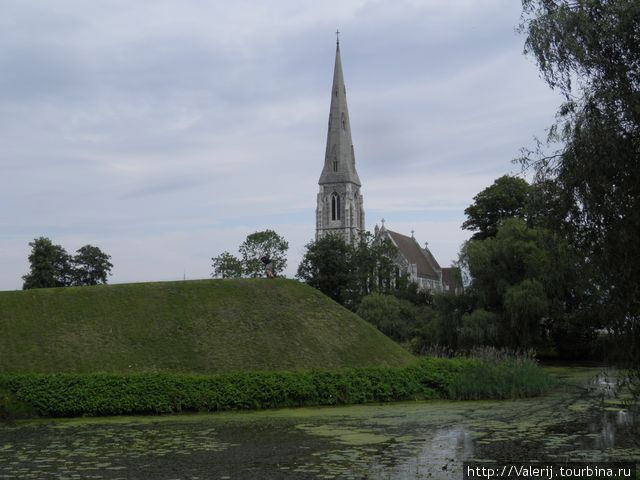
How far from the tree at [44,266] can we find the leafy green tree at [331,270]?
2877 centimetres

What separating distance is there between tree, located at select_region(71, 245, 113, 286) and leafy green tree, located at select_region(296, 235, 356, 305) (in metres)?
26.9

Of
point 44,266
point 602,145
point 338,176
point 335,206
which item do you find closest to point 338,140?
point 338,176

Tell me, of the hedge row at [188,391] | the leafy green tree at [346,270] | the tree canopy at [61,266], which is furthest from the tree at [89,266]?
the hedge row at [188,391]

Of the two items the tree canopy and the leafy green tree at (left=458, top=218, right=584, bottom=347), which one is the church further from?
the leafy green tree at (left=458, top=218, right=584, bottom=347)

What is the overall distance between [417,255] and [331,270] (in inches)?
1772

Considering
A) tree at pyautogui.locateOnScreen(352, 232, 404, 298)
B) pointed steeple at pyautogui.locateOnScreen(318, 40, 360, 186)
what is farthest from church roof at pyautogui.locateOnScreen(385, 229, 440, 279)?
tree at pyautogui.locateOnScreen(352, 232, 404, 298)

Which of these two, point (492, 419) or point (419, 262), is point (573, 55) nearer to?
point (492, 419)

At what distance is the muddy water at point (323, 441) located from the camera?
13641mm

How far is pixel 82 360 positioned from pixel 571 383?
2145 centimetres

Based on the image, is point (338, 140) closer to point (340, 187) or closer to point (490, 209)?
point (340, 187)

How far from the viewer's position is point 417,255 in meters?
118

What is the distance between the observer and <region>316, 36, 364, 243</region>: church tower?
387ft

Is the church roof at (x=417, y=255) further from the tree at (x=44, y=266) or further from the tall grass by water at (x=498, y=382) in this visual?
the tall grass by water at (x=498, y=382)

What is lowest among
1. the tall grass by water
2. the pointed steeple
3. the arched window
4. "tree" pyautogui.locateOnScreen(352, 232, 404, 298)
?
the tall grass by water
